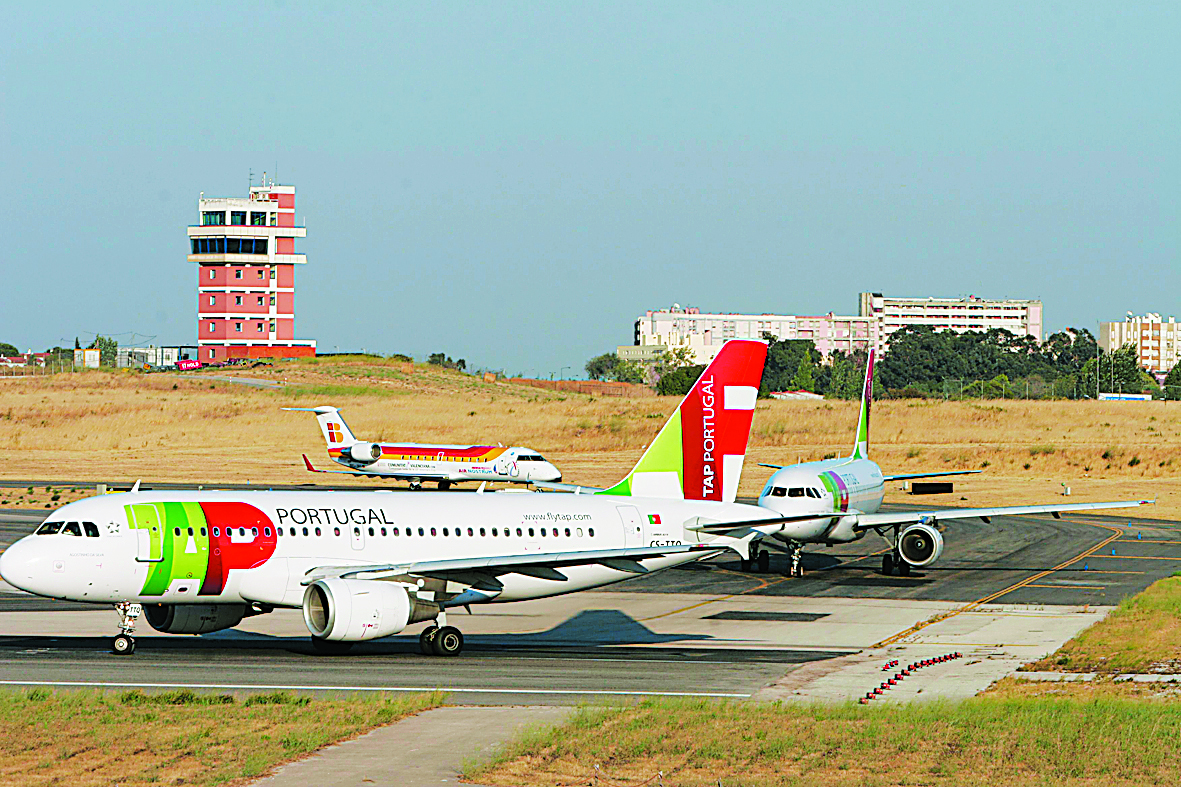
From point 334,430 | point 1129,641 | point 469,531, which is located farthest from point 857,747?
point 334,430

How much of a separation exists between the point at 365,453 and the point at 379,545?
65279 millimetres

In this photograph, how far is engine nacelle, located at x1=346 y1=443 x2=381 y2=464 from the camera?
319ft

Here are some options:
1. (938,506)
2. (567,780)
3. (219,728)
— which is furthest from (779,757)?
(938,506)

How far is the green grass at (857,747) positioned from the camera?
62.6 feet

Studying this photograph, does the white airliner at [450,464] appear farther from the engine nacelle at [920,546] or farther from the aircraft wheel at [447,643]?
the aircraft wheel at [447,643]

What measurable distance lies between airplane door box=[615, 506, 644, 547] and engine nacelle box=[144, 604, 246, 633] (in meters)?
10.1

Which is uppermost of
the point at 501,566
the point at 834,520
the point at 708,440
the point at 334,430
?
the point at 334,430

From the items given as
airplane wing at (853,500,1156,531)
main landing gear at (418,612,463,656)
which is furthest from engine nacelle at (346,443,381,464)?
main landing gear at (418,612,463,656)

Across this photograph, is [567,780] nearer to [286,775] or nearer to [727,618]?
[286,775]

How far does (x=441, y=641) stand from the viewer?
32562 millimetres

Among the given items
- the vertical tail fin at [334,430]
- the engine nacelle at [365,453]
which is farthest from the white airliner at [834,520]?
the vertical tail fin at [334,430]

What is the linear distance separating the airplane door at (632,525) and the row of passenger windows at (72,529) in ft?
44.1

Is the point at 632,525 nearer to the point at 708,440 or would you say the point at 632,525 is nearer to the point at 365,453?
the point at 708,440

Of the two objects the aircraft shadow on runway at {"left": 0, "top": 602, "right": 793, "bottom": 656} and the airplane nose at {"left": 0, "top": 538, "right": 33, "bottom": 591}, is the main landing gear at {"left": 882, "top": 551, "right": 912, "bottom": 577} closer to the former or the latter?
the aircraft shadow on runway at {"left": 0, "top": 602, "right": 793, "bottom": 656}
